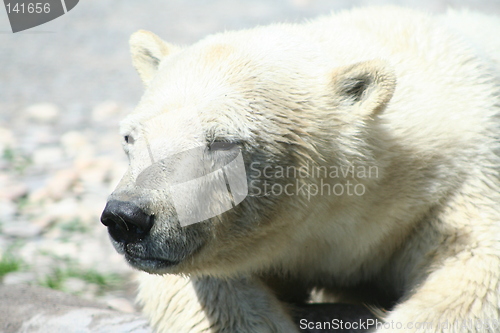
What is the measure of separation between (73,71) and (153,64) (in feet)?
19.5

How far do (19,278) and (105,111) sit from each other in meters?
3.53

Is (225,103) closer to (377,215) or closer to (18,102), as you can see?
(377,215)

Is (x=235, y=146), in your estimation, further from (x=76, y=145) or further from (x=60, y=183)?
(x=76, y=145)

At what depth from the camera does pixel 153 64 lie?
132 inches

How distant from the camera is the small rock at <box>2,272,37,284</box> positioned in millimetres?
4094

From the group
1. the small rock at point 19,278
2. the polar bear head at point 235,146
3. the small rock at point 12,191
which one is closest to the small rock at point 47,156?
the small rock at point 12,191

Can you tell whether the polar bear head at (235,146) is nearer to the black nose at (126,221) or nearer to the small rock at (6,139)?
the black nose at (126,221)

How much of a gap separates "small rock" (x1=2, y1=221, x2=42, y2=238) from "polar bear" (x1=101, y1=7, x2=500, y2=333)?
190cm

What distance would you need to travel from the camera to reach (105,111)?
291 inches

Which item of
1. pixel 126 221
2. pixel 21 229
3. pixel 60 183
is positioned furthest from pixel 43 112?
pixel 126 221

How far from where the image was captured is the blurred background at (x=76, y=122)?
444cm

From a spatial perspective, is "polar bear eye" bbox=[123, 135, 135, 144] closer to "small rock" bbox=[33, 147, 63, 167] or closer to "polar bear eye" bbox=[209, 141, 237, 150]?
"polar bear eye" bbox=[209, 141, 237, 150]

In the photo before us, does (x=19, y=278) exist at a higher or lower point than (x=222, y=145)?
lower

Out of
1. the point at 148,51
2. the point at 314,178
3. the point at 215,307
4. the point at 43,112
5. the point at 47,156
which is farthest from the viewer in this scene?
the point at 43,112
